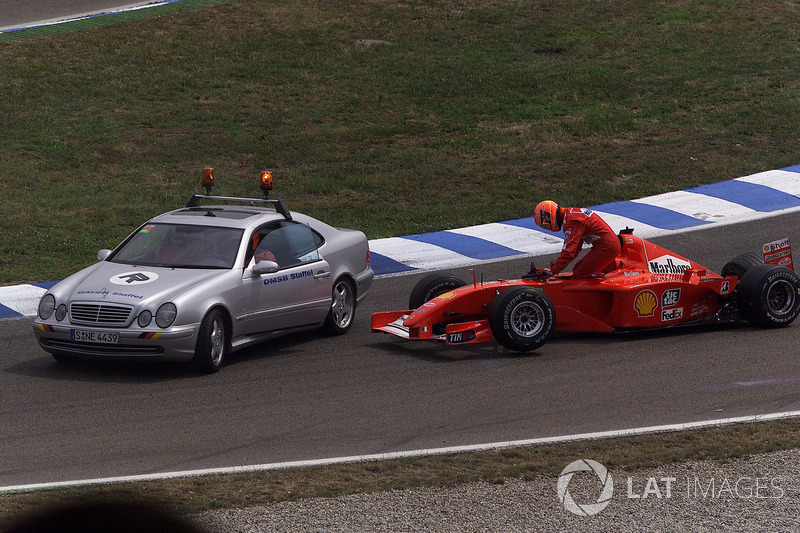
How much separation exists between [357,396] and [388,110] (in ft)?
41.0

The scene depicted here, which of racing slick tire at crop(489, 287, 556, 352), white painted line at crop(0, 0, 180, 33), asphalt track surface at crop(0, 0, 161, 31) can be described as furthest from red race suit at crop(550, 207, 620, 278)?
asphalt track surface at crop(0, 0, 161, 31)

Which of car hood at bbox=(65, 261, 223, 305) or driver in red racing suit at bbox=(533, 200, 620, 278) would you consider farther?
driver in red racing suit at bbox=(533, 200, 620, 278)

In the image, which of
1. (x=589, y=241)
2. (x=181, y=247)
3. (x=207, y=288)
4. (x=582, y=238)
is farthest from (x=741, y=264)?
(x=181, y=247)

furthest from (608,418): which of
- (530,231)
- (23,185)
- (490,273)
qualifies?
(23,185)

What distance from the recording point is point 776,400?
7.84 meters

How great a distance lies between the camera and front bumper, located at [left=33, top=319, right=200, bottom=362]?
8.53m

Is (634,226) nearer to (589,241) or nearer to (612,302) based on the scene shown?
(589,241)

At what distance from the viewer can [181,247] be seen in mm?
9695

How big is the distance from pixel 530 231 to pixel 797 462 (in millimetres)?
8357

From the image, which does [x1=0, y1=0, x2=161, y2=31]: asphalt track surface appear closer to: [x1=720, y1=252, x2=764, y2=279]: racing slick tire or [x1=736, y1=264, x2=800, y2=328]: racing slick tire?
[x1=720, y1=252, x2=764, y2=279]: racing slick tire

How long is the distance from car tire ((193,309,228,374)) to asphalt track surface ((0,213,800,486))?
0.38ft

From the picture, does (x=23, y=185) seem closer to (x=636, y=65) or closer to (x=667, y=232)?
(x=667, y=232)

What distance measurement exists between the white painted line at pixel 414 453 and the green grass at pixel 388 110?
6.92 metres

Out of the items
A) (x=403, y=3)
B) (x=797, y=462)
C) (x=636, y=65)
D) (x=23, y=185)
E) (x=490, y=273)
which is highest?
(x=403, y=3)
